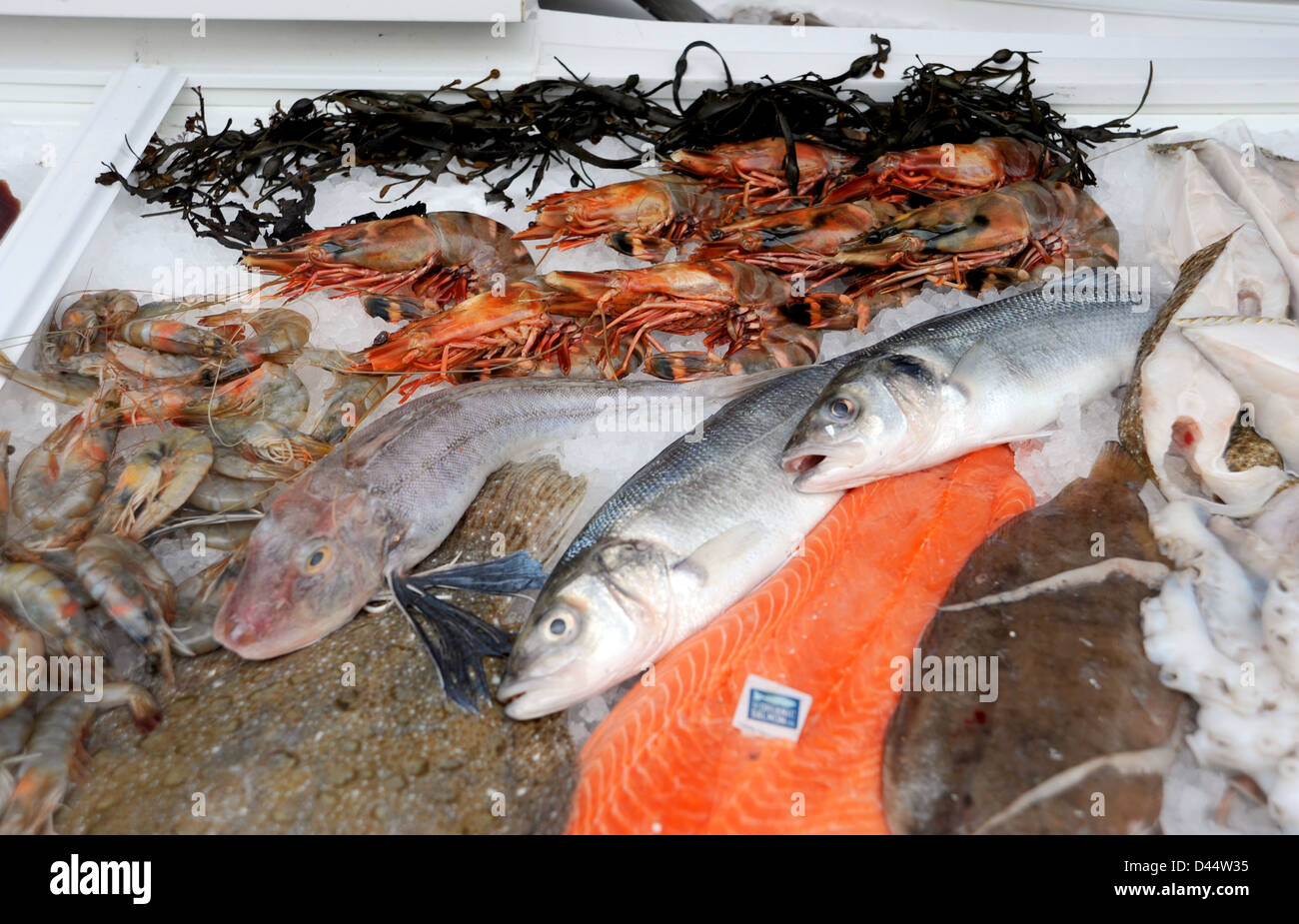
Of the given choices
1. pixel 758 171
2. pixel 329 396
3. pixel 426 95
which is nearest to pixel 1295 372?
pixel 758 171

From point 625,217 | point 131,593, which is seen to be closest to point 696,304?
point 625,217

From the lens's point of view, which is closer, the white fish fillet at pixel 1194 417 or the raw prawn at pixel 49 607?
the raw prawn at pixel 49 607

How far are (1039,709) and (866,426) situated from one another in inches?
31.0

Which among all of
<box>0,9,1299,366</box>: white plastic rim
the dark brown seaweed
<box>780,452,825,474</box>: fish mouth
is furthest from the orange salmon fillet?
<box>0,9,1299,366</box>: white plastic rim

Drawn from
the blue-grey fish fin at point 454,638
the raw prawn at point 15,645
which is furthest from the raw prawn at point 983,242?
the raw prawn at point 15,645

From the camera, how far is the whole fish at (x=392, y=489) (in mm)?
2102

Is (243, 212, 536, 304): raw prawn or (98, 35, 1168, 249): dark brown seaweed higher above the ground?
(98, 35, 1168, 249): dark brown seaweed

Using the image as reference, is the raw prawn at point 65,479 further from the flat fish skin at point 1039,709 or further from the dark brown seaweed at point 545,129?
the flat fish skin at point 1039,709

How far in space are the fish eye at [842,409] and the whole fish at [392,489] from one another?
0.38 metres

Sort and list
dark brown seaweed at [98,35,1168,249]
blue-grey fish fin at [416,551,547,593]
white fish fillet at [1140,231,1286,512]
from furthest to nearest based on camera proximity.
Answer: dark brown seaweed at [98,35,1168,249], white fish fillet at [1140,231,1286,512], blue-grey fish fin at [416,551,547,593]

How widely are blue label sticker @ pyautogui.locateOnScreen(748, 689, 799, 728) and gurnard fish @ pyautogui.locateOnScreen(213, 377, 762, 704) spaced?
25.1 inches

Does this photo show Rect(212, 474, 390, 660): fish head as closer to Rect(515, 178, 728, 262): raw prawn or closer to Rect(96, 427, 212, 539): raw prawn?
Rect(96, 427, 212, 539): raw prawn

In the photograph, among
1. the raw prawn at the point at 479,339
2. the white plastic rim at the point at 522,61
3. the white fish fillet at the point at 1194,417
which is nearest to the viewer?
the white fish fillet at the point at 1194,417

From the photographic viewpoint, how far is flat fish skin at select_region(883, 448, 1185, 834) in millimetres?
1757
